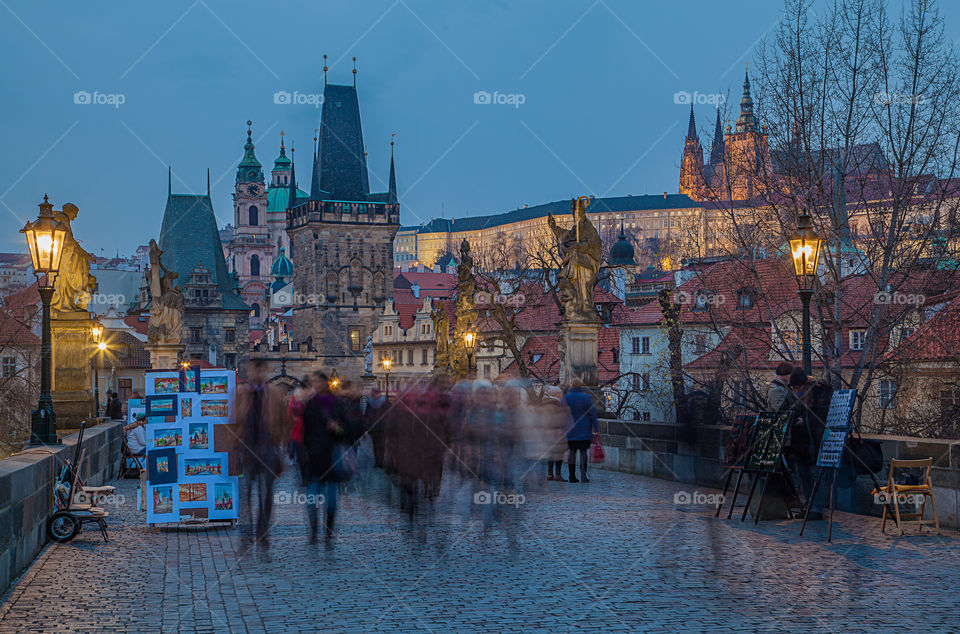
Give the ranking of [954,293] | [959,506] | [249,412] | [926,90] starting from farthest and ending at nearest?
[926,90] < [954,293] < [249,412] < [959,506]

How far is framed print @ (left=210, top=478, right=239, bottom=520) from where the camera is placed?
12414 mm

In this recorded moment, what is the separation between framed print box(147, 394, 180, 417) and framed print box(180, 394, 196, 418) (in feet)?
0.18

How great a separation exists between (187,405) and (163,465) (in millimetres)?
701

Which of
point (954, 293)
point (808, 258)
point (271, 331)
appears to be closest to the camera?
point (808, 258)

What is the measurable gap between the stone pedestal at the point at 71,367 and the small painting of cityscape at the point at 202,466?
7.42 metres

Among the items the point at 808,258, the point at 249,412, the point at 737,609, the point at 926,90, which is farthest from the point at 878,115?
the point at 737,609

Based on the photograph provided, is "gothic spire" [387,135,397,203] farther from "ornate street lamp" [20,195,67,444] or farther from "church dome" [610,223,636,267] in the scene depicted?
"ornate street lamp" [20,195,67,444]

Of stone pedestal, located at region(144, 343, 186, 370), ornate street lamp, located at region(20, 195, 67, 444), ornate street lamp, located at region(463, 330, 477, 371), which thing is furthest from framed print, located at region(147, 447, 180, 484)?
stone pedestal, located at region(144, 343, 186, 370)

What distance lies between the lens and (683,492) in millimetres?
15500

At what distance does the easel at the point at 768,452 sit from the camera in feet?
38.7

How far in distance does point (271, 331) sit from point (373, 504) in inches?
4571

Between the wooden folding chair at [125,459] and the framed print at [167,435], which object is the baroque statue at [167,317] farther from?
the framed print at [167,435]

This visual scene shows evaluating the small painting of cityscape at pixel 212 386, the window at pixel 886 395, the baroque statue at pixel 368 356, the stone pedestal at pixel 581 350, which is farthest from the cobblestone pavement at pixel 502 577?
the baroque statue at pixel 368 356

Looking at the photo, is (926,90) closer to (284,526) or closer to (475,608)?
(284,526)
